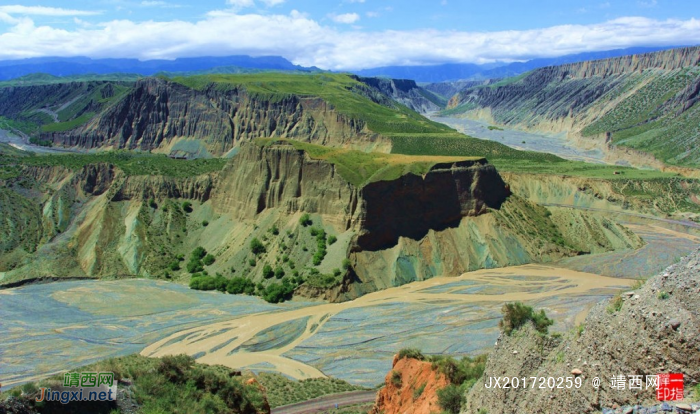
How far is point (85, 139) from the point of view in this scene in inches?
6029

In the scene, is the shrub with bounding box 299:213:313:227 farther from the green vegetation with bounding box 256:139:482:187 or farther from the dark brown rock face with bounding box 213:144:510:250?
the green vegetation with bounding box 256:139:482:187

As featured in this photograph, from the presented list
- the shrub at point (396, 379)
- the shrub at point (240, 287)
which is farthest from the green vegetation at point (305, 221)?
the shrub at point (396, 379)

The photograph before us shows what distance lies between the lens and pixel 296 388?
41219 mm

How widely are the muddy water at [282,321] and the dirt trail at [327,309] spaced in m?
0.11

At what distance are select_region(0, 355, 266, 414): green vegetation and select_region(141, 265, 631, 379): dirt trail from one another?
1434cm

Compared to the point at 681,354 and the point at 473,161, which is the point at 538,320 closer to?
the point at 681,354

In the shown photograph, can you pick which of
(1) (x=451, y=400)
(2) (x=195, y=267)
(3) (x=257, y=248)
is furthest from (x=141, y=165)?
(1) (x=451, y=400)

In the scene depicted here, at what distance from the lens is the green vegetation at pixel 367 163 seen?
6825cm

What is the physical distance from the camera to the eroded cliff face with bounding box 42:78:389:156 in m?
141

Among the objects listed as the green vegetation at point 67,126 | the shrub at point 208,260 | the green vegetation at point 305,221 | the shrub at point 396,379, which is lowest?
the shrub at point 208,260

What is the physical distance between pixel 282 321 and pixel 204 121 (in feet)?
334

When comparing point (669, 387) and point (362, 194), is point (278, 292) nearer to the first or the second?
point (362, 194)

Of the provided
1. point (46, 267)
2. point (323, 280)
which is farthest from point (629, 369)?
point (46, 267)

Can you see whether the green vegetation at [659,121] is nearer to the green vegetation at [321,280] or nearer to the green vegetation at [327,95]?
the green vegetation at [327,95]
